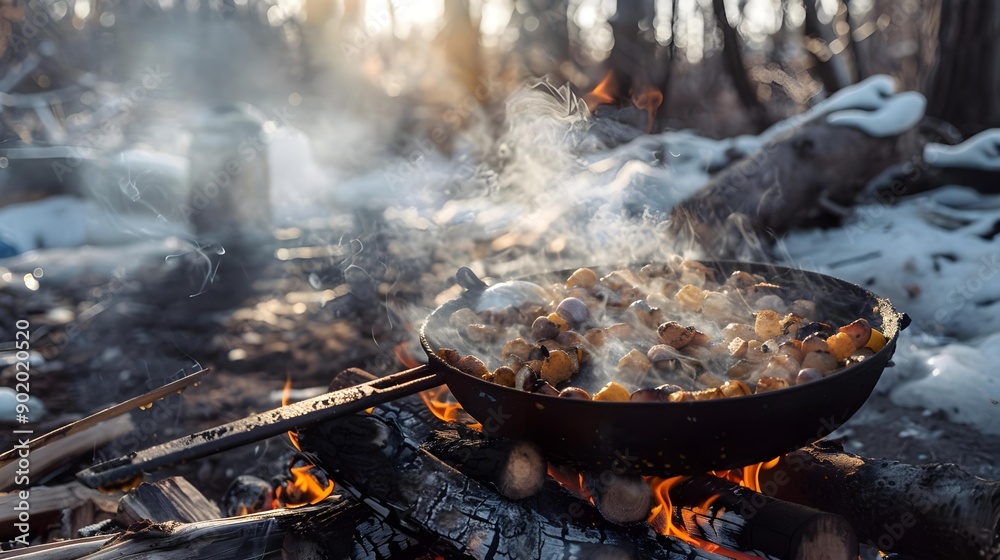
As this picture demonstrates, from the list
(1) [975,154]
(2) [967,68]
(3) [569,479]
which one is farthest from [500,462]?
(2) [967,68]

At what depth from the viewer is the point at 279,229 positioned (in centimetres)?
1016

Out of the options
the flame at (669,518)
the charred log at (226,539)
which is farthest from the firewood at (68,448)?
the flame at (669,518)

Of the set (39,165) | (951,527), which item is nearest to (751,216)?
(951,527)

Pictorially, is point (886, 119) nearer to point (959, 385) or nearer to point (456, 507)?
point (959, 385)

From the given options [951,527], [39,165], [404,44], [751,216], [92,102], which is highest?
[404,44]

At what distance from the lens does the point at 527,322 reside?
275cm

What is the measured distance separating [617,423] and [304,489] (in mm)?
1708

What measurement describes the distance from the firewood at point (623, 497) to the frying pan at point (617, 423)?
92 mm

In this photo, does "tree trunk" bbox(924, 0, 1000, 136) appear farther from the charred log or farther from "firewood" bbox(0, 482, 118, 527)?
"firewood" bbox(0, 482, 118, 527)

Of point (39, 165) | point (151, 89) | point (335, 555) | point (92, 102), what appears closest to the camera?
point (335, 555)

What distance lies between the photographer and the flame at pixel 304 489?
2928mm

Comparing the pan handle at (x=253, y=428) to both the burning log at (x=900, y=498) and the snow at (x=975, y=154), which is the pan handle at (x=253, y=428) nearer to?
the burning log at (x=900, y=498)

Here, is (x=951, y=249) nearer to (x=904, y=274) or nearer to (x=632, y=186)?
(x=904, y=274)

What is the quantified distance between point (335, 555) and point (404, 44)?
25.8 metres
